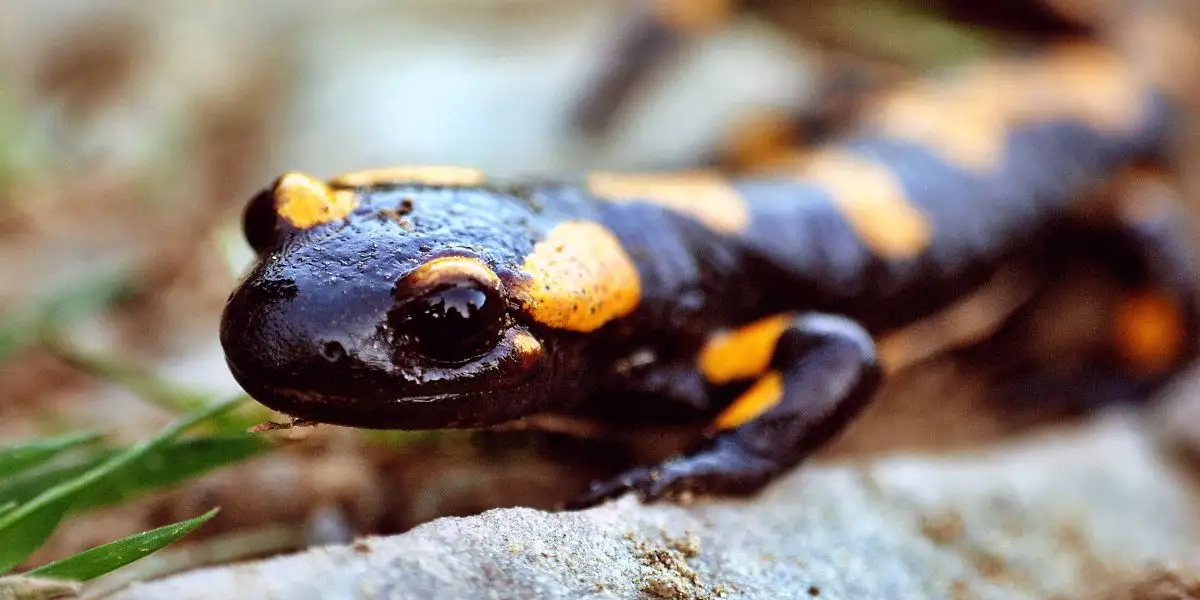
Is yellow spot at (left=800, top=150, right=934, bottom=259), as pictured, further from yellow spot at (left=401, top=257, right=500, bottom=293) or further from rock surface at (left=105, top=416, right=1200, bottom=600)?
yellow spot at (left=401, top=257, right=500, bottom=293)

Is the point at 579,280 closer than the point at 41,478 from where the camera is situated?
No

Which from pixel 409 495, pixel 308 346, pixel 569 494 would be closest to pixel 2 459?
pixel 308 346

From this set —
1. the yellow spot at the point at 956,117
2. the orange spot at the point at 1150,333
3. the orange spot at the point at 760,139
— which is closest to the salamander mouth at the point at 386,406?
the yellow spot at the point at 956,117

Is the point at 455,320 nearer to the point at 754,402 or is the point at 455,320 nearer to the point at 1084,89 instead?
the point at 754,402

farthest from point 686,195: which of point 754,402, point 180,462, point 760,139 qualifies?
point 760,139

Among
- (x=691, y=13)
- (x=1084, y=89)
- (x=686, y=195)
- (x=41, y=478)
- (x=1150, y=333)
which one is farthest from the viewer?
(x=691, y=13)

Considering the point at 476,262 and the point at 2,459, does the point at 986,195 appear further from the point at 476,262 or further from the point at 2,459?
the point at 2,459
